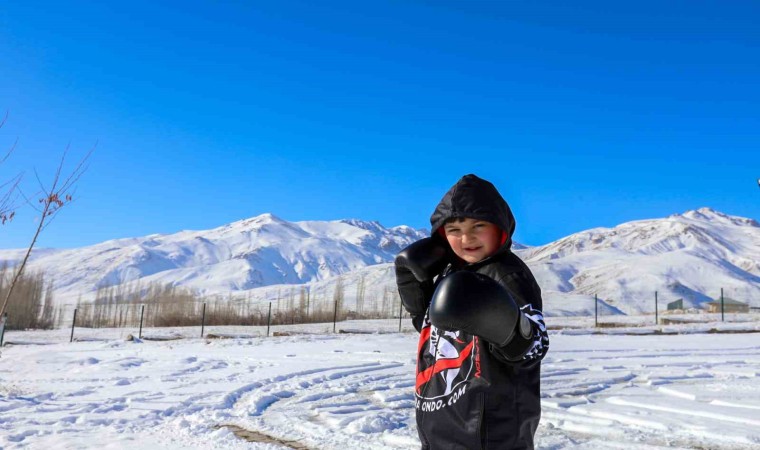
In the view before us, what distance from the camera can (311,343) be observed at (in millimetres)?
13500

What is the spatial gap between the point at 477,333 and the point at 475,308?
0.08 m

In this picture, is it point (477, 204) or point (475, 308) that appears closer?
point (475, 308)

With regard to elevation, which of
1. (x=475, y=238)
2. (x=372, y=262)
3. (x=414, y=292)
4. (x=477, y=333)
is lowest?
(x=477, y=333)

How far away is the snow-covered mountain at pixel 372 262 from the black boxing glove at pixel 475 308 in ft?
108

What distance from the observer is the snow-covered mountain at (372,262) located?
57.3 m

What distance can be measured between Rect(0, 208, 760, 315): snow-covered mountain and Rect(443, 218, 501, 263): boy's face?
32.5 metres

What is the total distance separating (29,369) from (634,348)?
10838 millimetres

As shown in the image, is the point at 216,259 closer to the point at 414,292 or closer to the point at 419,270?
the point at 414,292

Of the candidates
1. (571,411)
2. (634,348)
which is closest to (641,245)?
(634,348)

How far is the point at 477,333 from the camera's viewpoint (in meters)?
1.48

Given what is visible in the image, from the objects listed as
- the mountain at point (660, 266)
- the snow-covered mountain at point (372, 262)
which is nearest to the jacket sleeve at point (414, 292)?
the snow-covered mountain at point (372, 262)

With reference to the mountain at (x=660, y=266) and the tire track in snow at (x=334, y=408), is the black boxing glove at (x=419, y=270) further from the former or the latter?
the mountain at (x=660, y=266)

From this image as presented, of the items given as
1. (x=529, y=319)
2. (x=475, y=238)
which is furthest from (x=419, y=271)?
(x=529, y=319)

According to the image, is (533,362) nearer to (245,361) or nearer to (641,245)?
(245,361)
